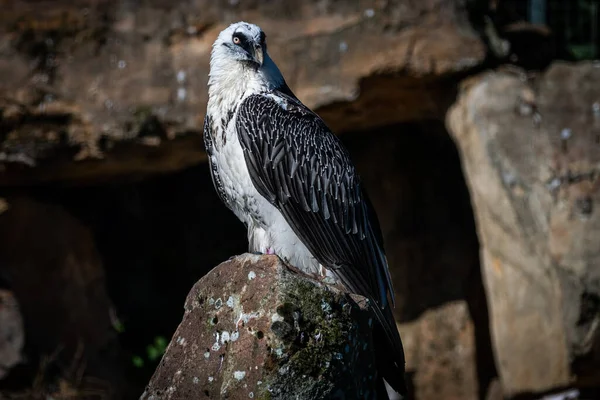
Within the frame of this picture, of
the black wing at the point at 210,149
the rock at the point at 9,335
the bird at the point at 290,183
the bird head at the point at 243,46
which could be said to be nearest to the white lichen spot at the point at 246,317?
the bird at the point at 290,183

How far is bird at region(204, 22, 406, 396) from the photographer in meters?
3.66

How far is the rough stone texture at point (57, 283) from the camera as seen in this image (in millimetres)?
6516

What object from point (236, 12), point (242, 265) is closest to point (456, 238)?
point (236, 12)

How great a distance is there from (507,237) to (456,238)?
1.42 m

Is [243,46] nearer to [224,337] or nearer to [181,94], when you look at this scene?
[224,337]

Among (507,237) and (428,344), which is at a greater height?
(507,237)

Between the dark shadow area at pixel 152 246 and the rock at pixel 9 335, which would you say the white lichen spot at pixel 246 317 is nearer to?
the rock at pixel 9 335

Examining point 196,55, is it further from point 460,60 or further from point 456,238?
point 456,238

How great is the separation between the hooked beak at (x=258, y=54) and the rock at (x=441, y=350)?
11.7 feet

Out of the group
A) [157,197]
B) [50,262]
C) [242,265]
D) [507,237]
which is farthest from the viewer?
[157,197]

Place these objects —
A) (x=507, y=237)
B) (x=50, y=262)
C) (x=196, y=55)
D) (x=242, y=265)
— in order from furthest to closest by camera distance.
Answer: (x=50, y=262)
(x=196, y=55)
(x=507, y=237)
(x=242, y=265)

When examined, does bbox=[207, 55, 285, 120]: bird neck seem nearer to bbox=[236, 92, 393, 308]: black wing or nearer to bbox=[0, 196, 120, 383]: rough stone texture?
bbox=[236, 92, 393, 308]: black wing

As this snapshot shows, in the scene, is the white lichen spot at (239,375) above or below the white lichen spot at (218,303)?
below

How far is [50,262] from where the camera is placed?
21.8 ft
